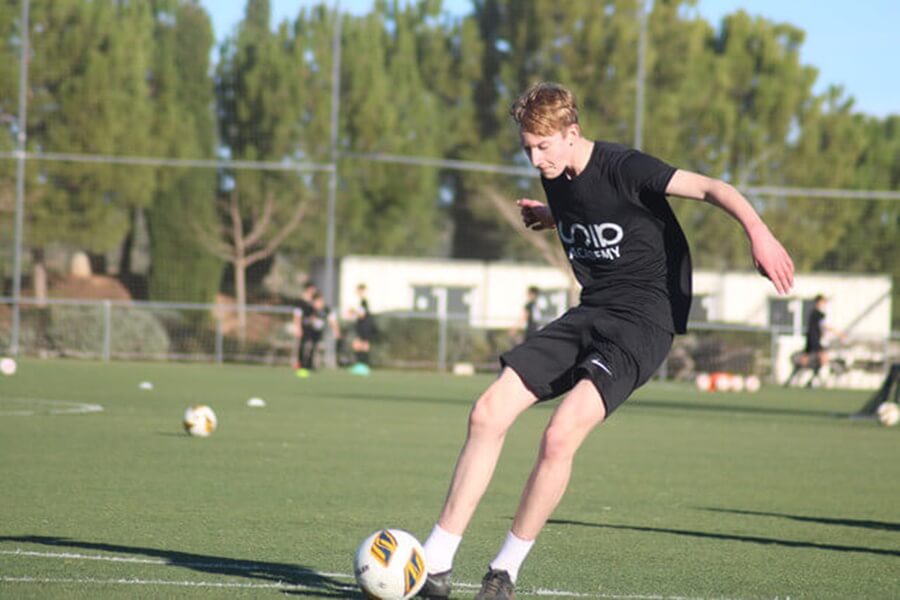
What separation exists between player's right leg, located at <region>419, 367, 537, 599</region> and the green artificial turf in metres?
0.34

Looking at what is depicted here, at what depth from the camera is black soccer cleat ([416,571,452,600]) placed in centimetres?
549

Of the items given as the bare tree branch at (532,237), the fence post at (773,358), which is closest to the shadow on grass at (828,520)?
the fence post at (773,358)

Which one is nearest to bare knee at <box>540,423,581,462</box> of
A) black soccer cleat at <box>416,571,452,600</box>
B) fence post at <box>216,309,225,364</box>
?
black soccer cleat at <box>416,571,452,600</box>

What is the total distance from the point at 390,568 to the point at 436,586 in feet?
0.75

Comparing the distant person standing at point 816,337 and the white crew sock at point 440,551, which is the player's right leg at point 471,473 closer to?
the white crew sock at point 440,551

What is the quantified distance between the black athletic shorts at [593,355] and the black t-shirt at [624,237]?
0.24 feet

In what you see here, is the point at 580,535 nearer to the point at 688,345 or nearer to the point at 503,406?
the point at 503,406

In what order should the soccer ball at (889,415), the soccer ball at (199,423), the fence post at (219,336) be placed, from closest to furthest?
the soccer ball at (199,423), the soccer ball at (889,415), the fence post at (219,336)

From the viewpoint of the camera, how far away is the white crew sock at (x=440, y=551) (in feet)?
18.1

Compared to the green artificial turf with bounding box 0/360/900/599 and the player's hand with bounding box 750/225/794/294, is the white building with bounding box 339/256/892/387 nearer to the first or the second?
the green artificial turf with bounding box 0/360/900/599

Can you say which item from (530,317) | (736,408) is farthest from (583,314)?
(530,317)

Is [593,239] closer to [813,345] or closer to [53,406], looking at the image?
[53,406]

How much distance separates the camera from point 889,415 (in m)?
19.0

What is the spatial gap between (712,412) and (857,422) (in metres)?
2.18
